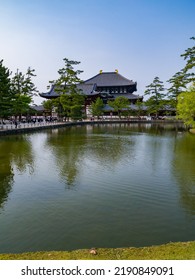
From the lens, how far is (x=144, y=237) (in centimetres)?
839

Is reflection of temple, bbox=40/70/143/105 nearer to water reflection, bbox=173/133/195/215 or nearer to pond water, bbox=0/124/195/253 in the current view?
water reflection, bbox=173/133/195/215

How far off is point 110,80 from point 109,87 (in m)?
3.71

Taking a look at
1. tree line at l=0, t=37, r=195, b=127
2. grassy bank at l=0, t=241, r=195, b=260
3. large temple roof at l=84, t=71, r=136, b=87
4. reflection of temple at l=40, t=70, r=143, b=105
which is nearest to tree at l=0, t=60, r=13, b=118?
tree line at l=0, t=37, r=195, b=127

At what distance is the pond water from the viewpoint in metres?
8.41

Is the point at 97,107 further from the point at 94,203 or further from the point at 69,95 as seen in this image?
the point at 94,203

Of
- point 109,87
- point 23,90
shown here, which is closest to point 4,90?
point 23,90

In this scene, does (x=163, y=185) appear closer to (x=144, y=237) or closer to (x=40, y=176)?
(x=144, y=237)

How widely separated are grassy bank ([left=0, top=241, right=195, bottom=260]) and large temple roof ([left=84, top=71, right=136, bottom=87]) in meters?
86.5

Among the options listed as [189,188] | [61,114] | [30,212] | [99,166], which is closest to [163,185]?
[189,188]

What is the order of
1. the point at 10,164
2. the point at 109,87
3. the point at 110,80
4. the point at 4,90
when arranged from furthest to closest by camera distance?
the point at 110,80, the point at 109,87, the point at 4,90, the point at 10,164

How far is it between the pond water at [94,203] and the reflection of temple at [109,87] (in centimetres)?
6496

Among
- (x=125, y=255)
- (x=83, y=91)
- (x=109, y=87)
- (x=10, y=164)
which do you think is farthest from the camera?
(x=109, y=87)

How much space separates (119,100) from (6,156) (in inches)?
2321

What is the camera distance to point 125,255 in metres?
6.52
